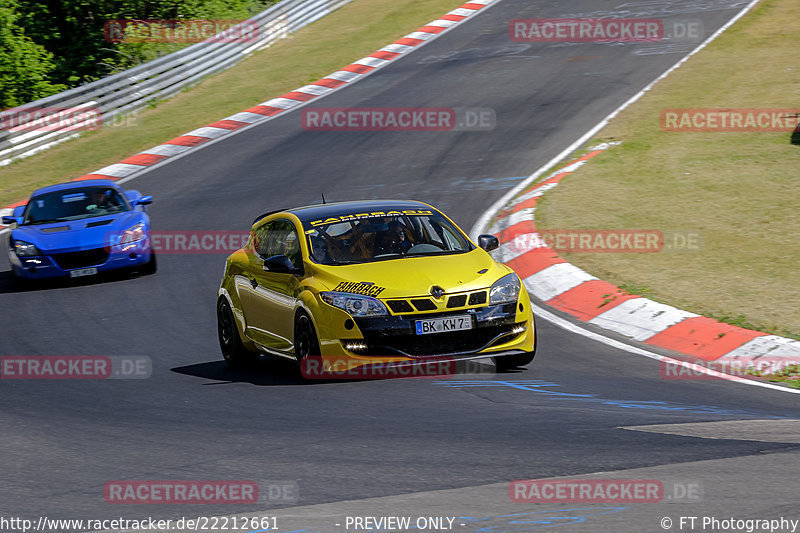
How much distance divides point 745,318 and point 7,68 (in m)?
27.5

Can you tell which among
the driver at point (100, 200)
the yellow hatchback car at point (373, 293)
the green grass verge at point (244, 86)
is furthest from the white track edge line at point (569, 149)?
the green grass verge at point (244, 86)

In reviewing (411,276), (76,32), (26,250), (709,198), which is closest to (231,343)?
(411,276)

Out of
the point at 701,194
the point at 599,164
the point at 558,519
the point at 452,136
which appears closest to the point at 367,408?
the point at 558,519

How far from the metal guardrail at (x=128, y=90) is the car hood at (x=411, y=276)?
56.0 ft

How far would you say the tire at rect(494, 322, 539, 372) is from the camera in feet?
30.8

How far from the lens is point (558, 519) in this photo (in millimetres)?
5336

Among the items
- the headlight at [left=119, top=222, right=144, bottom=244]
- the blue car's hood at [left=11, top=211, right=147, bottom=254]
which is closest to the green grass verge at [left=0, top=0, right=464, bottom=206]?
the blue car's hood at [left=11, top=211, right=147, bottom=254]

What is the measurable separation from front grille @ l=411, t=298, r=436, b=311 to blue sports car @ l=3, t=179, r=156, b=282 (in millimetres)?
7338

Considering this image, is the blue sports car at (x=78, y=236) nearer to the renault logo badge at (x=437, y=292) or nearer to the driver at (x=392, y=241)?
the driver at (x=392, y=241)

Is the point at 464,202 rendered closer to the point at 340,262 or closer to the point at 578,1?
the point at 340,262

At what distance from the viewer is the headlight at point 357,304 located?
891 centimetres

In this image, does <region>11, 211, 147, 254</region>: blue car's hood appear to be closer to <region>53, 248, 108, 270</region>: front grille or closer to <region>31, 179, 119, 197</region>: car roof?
<region>53, 248, 108, 270</region>: front grille

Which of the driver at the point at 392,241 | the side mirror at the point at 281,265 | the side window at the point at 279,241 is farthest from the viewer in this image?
the side window at the point at 279,241

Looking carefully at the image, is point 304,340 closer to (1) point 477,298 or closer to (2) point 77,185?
(1) point 477,298
